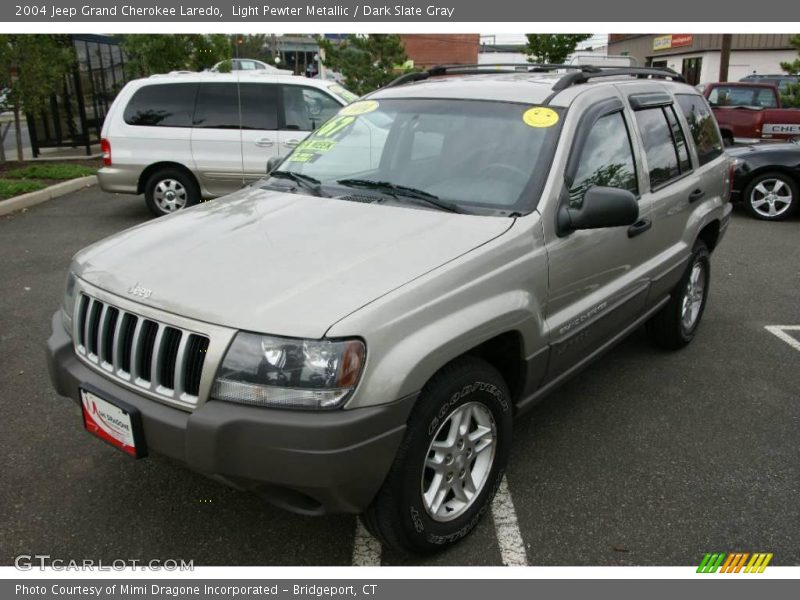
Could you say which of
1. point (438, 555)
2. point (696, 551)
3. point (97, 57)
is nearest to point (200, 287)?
point (438, 555)

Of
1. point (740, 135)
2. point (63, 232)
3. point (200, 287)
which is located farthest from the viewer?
point (740, 135)

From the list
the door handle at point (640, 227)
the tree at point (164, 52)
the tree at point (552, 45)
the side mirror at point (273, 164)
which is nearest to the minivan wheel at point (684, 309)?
the door handle at point (640, 227)

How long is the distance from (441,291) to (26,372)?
3.22m

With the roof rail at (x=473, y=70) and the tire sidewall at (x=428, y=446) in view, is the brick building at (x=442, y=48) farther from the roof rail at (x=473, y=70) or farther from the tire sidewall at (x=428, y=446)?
the tire sidewall at (x=428, y=446)

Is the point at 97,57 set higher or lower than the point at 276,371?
higher

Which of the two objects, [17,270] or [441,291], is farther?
[17,270]

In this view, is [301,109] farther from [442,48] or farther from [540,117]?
[442,48]

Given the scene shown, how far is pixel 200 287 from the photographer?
241 centimetres

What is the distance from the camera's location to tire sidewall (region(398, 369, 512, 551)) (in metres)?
2.39

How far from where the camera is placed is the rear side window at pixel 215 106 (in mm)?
8531

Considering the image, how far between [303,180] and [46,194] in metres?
8.10

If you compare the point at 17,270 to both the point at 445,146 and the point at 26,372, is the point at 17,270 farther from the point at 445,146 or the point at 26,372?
the point at 445,146

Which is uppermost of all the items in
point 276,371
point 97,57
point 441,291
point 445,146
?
point 97,57

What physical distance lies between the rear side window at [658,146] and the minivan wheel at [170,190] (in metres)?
6.19
